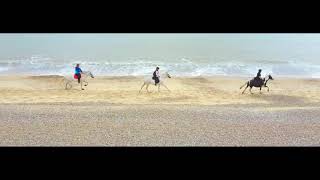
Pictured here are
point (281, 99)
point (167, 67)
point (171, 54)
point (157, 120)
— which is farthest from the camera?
point (171, 54)

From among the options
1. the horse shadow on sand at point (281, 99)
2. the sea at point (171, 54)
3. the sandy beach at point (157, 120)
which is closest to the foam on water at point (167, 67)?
the sea at point (171, 54)

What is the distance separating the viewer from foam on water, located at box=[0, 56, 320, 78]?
25.2m

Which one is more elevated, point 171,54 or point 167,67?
point 171,54

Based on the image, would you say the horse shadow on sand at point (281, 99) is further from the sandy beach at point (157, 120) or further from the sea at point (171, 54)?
the sea at point (171, 54)

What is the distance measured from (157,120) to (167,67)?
16587mm

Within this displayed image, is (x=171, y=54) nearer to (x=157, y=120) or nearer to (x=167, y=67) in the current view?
(x=167, y=67)

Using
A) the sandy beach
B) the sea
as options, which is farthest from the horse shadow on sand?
the sea

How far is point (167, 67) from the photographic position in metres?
27.7

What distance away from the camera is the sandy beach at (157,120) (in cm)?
929

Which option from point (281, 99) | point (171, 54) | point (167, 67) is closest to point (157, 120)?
point (281, 99)

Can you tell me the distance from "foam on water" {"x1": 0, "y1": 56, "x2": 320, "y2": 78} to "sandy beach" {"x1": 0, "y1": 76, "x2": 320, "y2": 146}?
6.60 metres
